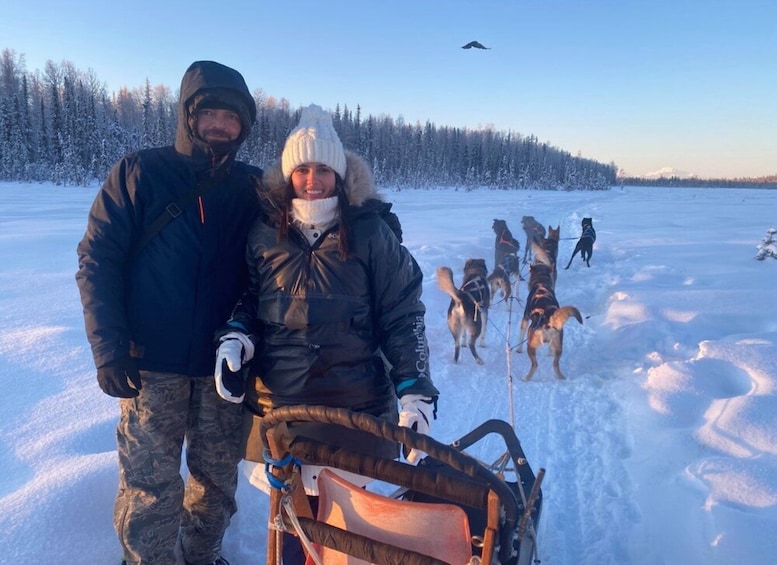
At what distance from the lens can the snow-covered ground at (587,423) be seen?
243 cm

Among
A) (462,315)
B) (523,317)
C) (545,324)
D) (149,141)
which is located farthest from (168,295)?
(149,141)

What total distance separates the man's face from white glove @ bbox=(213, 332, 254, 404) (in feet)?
2.80

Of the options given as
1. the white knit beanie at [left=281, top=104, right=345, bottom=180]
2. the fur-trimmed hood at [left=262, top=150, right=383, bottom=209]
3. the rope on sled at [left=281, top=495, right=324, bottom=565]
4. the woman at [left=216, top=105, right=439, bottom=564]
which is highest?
the white knit beanie at [left=281, top=104, right=345, bottom=180]

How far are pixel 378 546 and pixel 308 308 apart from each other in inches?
34.1

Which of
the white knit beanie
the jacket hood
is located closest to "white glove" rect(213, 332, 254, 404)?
the white knit beanie

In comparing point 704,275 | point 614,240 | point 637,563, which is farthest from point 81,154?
point 637,563

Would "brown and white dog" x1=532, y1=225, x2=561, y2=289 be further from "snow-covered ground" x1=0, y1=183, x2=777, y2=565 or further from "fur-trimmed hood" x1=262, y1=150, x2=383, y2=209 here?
"fur-trimmed hood" x1=262, y1=150, x2=383, y2=209

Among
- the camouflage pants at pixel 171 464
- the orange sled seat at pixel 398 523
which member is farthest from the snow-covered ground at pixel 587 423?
the orange sled seat at pixel 398 523

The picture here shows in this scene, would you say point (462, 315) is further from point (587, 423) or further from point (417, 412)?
point (417, 412)

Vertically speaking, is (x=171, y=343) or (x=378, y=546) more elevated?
(x=171, y=343)

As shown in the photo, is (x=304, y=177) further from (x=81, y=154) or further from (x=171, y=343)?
(x=81, y=154)

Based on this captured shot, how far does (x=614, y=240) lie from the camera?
50.6ft

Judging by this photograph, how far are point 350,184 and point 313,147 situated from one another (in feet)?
0.67

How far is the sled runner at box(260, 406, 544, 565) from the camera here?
3.94 feet
